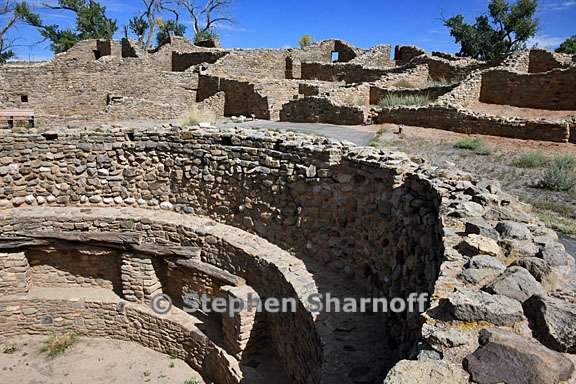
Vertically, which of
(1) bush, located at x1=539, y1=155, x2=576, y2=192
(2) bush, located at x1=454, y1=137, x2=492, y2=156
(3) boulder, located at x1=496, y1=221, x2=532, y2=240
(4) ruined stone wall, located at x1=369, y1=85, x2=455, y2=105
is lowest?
(3) boulder, located at x1=496, y1=221, x2=532, y2=240

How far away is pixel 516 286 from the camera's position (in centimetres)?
→ 280

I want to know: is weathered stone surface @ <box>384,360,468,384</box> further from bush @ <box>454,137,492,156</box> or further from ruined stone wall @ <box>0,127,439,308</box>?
bush @ <box>454,137,492,156</box>

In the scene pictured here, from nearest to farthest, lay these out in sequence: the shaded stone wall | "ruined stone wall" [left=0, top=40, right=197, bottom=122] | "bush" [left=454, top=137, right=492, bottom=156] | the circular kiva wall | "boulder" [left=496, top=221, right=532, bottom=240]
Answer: "boulder" [left=496, top=221, right=532, bottom=240] < the circular kiva wall < the shaded stone wall < "bush" [left=454, top=137, right=492, bottom=156] < "ruined stone wall" [left=0, top=40, right=197, bottom=122]

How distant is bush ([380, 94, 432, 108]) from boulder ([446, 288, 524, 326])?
1354 centimetres

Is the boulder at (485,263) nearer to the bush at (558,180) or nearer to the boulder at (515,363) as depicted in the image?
the boulder at (515,363)

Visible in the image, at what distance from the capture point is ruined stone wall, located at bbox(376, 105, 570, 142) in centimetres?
1198

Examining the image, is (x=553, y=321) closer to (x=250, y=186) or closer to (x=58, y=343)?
(x=250, y=186)

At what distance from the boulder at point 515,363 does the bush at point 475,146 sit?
8.97 m

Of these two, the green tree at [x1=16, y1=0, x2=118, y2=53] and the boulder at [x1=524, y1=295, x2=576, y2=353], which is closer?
the boulder at [x1=524, y1=295, x2=576, y2=353]

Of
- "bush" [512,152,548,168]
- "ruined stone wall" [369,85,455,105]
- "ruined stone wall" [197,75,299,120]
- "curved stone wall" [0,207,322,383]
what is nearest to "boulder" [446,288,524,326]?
"curved stone wall" [0,207,322,383]

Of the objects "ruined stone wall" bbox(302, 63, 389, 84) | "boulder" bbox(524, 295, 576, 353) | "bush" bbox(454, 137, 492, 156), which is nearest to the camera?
"boulder" bbox(524, 295, 576, 353)

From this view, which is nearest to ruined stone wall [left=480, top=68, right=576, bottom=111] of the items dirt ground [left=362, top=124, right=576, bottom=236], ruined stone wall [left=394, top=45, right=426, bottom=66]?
dirt ground [left=362, top=124, right=576, bottom=236]

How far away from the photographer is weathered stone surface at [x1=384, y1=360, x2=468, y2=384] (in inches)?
86.4

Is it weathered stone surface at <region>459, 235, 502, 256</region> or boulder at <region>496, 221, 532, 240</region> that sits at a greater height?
boulder at <region>496, 221, 532, 240</region>
